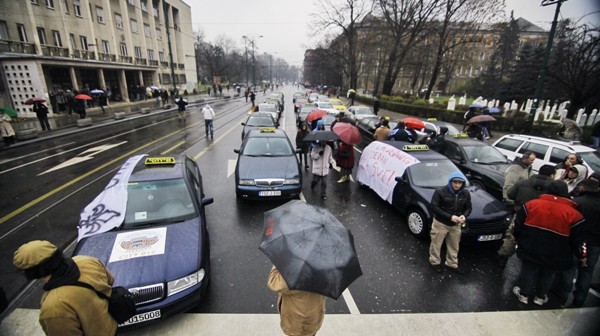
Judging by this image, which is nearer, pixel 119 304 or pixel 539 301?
pixel 119 304

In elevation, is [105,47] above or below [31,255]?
above

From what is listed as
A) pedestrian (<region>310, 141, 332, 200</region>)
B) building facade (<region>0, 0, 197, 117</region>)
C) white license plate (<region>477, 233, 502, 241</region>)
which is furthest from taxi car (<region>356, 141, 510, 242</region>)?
building facade (<region>0, 0, 197, 117</region>)

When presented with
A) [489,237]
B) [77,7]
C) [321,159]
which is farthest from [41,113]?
[489,237]

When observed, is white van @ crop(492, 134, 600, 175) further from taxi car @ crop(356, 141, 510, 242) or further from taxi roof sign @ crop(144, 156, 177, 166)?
taxi roof sign @ crop(144, 156, 177, 166)

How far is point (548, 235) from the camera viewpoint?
11.7 ft

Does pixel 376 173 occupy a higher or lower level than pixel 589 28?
lower

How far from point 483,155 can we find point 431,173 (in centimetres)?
305

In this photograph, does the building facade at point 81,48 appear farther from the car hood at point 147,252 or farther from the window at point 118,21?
the car hood at point 147,252

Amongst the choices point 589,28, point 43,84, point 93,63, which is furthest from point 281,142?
point 93,63

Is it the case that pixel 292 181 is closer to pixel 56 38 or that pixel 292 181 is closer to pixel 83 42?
pixel 56 38

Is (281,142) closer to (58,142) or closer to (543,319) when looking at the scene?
(543,319)

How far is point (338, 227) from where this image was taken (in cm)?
254

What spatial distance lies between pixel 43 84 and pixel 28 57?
197 centimetres

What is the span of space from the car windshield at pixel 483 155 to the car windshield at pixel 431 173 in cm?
226
